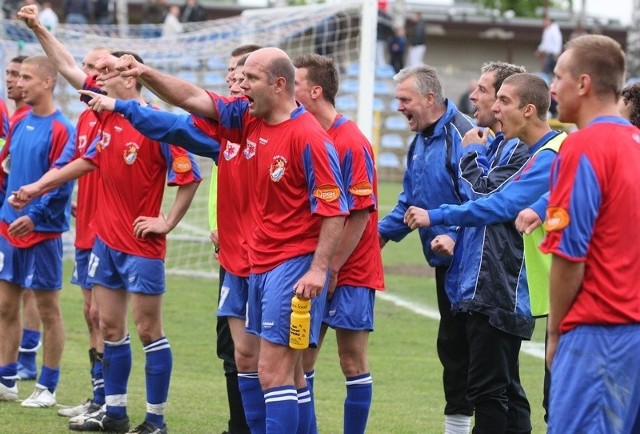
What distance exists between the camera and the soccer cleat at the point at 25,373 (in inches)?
376

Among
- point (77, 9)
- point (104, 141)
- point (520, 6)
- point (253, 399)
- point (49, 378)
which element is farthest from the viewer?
point (520, 6)

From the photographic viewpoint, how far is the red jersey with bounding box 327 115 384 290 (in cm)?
650

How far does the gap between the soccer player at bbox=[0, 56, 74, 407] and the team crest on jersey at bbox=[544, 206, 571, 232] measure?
486 centimetres

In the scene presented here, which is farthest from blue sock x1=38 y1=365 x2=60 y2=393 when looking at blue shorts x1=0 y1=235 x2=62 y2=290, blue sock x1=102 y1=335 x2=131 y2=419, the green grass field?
blue sock x1=102 y1=335 x2=131 y2=419

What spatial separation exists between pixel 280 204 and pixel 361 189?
52 cm

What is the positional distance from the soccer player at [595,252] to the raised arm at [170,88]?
85.1 inches

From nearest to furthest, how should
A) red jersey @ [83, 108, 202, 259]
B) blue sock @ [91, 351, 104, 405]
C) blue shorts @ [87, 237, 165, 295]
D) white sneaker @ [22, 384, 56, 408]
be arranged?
blue shorts @ [87, 237, 165, 295], red jersey @ [83, 108, 202, 259], blue sock @ [91, 351, 104, 405], white sneaker @ [22, 384, 56, 408]

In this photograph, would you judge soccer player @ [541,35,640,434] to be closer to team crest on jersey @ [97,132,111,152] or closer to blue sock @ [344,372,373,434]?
blue sock @ [344,372,373,434]

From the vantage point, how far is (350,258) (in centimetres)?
686

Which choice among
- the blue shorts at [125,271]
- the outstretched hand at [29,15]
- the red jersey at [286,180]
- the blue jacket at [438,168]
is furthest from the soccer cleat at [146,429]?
the outstretched hand at [29,15]

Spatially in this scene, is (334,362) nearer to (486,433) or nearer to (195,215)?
(486,433)

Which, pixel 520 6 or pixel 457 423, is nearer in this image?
pixel 457 423

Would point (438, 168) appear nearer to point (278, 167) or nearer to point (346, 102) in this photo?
point (278, 167)

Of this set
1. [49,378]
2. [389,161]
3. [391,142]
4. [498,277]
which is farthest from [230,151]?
[391,142]
